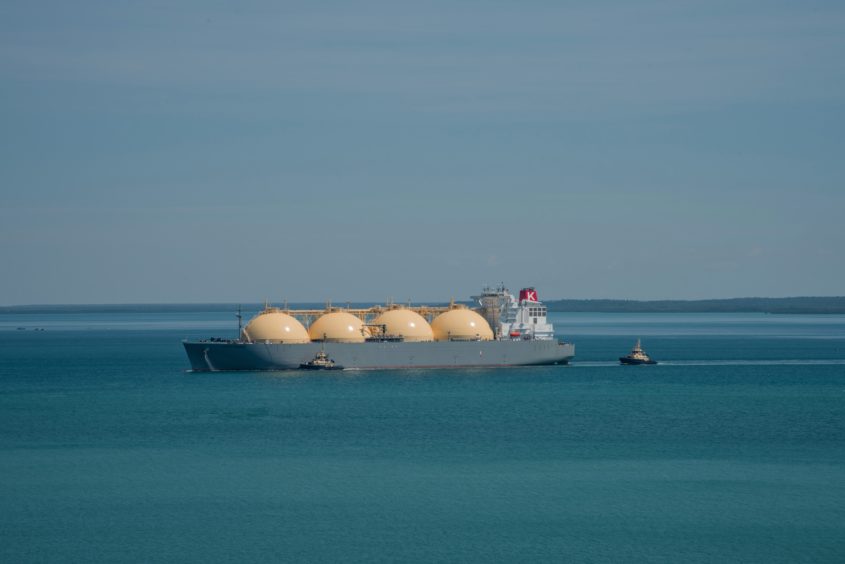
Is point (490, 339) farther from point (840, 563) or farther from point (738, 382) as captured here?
point (840, 563)

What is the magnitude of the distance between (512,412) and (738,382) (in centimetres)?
2760

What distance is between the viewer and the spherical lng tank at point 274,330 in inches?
3307

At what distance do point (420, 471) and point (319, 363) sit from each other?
41590mm

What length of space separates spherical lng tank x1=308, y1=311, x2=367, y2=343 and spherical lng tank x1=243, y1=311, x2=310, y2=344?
182 centimetres

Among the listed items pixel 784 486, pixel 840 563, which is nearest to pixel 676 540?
pixel 840 563

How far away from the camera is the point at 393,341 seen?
88438 millimetres

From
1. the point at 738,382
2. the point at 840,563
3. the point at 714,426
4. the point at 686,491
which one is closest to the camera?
the point at 840,563

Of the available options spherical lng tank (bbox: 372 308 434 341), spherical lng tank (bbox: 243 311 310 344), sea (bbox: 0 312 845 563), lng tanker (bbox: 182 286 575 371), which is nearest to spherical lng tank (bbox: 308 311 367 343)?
lng tanker (bbox: 182 286 575 371)

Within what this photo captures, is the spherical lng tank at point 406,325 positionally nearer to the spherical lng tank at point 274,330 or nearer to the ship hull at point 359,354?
the ship hull at point 359,354

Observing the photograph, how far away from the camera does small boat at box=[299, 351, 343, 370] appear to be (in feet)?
277

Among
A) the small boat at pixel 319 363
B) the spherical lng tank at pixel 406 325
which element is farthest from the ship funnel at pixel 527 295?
the small boat at pixel 319 363

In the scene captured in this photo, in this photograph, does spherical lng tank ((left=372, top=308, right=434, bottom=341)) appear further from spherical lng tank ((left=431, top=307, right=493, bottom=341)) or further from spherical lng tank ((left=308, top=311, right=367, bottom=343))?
spherical lng tank ((left=308, top=311, right=367, bottom=343))

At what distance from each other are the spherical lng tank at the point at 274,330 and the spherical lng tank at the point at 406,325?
699 cm

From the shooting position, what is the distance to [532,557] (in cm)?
3147
